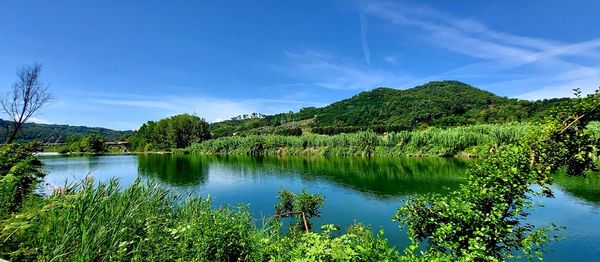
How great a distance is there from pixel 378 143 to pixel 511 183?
5776 centimetres

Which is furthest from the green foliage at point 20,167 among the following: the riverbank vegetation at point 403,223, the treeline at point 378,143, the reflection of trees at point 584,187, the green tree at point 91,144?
the green tree at point 91,144

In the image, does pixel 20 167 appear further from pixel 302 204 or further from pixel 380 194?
pixel 380 194

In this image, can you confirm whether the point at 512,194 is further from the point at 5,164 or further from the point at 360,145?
the point at 360,145

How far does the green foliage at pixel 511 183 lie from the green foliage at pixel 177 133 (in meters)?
96.8

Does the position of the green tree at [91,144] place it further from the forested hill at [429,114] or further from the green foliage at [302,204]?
the green foliage at [302,204]

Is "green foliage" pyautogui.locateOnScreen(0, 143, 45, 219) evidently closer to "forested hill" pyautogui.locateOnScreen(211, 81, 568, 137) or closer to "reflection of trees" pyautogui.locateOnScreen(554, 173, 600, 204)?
"reflection of trees" pyautogui.locateOnScreen(554, 173, 600, 204)

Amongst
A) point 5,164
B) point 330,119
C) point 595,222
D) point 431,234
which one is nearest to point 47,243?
point 5,164

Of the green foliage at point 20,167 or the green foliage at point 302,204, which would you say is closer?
the green foliage at point 20,167

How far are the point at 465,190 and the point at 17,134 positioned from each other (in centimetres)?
1672

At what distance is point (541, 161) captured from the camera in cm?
494

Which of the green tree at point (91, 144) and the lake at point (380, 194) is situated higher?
the green tree at point (91, 144)

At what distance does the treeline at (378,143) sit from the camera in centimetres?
4944

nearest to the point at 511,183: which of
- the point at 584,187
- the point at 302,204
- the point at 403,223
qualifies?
the point at 403,223

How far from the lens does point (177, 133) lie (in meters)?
96.2
